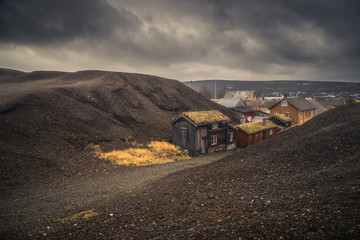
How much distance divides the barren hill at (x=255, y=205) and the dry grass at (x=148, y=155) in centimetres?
1064

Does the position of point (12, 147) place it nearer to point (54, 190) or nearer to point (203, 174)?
point (54, 190)

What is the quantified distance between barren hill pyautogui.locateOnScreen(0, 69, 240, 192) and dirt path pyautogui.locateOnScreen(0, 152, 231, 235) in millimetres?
2739

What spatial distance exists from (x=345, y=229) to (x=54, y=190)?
15.9 m

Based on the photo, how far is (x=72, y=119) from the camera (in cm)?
2631

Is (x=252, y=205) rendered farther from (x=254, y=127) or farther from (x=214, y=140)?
(x=254, y=127)

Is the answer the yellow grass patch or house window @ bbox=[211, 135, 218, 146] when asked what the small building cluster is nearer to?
house window @ bbox=[211, 135, 218, 146]

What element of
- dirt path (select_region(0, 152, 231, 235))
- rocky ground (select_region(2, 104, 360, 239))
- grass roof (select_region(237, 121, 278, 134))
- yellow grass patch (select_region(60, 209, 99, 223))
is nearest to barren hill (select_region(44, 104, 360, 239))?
rocky ground (select_region(2, 104, 360, 239))

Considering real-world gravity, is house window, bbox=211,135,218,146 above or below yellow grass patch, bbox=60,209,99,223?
below

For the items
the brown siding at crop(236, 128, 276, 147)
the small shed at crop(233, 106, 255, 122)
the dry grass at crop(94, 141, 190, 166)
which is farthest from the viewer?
the small shed at crop(233, 106, 255, 122)

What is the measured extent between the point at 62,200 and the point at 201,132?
18107 millimetres

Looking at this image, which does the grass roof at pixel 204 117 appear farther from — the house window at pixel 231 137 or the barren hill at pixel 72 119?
the barren hill at pixel 72 119

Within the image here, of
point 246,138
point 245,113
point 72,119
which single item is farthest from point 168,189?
point 245,113

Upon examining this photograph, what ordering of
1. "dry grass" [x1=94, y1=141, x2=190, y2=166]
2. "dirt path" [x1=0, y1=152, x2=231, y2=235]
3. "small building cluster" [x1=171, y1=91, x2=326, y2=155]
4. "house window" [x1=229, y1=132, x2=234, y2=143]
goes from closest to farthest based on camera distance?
"dirt path" [x1=0, y1=152, x2=231, y2=235] → "dry grass" [x1=94, y1=141, x2=190, y2=166] → "small building cluster" [x1=171, y1=91, x2=326, y2=155] → "house window" [x1=229, y1=132, x2=234, y2=143]

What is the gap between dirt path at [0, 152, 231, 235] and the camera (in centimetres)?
923
